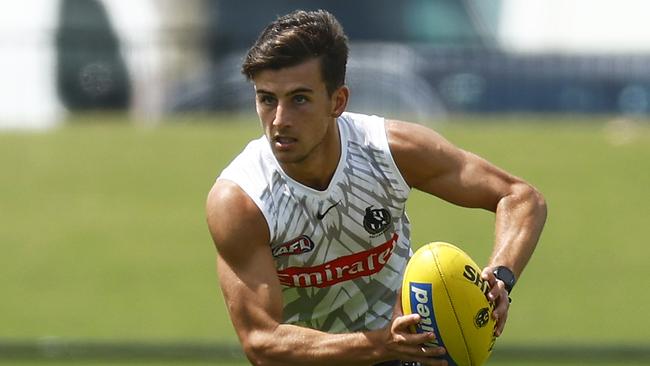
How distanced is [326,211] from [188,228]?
15.8 metres

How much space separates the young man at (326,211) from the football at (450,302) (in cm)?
11

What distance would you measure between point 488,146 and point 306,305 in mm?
17419

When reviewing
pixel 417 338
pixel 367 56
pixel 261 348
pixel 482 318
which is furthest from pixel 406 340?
pixel 367 56

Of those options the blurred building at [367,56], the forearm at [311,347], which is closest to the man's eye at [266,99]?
the forearm at [311,347]

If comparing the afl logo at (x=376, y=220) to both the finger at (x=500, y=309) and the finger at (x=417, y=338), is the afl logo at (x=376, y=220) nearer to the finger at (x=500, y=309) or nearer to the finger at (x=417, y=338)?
the finger at (x=500, y=309)

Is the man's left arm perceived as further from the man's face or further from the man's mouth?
the man's mouth

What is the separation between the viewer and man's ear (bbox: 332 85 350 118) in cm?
852

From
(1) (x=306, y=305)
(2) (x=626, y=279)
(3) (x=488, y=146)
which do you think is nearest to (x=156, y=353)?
(2) (x=626, y=279)

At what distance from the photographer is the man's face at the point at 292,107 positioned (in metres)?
8.21

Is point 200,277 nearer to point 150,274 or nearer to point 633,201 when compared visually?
point 150,274

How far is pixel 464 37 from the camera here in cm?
3428

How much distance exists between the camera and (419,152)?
8.83m

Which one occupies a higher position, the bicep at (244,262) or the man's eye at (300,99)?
the man's eye at (300,99)

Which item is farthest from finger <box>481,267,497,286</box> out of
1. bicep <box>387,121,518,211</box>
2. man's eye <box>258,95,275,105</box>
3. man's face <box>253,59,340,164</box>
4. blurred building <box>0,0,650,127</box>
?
blurred building <box>0,0,650,127</box>
